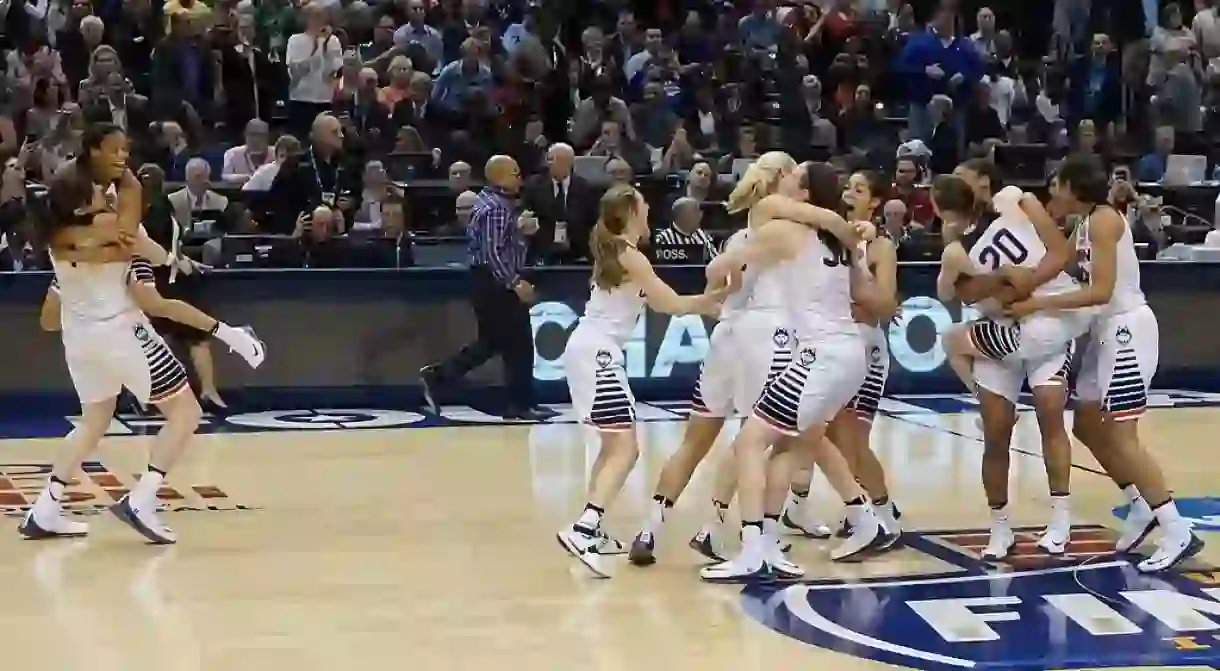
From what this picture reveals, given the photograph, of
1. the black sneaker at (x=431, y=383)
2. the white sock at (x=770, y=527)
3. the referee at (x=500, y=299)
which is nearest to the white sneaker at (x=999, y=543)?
the white sock at (x=770, y=527)

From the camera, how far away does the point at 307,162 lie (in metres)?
13.6

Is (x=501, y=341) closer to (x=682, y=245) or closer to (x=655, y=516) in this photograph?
(x=682, y=245)

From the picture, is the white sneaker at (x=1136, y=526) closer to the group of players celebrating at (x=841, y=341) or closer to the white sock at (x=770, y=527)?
the group of players celebrating at (x=841, y=341)

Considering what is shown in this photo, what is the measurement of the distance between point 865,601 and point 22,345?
756 centimetres

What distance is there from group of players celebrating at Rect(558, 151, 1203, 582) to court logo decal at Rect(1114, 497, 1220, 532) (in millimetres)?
787

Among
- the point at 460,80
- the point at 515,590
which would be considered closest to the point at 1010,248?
the point at 515,590

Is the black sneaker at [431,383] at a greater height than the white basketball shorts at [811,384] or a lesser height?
lesser

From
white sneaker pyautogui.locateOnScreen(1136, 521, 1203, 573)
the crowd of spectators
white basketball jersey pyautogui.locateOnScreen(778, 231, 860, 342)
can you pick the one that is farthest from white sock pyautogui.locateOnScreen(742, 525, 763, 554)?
the crowd of spectators

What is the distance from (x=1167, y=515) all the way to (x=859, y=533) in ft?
4.12

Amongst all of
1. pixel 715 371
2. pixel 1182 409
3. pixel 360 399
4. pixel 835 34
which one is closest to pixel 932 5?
pixel 835 34

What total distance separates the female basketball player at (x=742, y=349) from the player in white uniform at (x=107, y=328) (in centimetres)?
190

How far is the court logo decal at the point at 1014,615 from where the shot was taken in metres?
6.05

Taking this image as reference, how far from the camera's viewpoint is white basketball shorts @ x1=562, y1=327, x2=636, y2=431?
24.2 ft

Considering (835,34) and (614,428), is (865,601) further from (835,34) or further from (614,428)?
(835,34)
